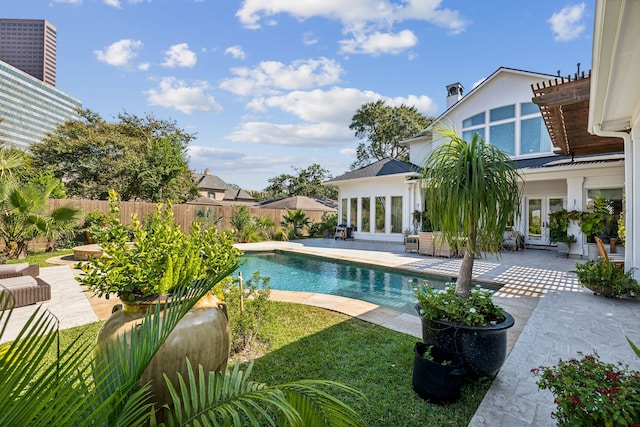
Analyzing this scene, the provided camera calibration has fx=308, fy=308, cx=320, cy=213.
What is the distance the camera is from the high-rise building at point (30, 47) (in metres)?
48.7

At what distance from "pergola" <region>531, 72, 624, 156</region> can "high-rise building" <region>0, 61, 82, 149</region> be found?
4337 cm

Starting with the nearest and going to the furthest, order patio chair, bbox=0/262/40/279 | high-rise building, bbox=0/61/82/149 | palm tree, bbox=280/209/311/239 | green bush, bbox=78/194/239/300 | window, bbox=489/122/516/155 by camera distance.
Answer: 1. green bush, bbox=78/194/239/300
2. patio chair, bbox=0/262/40/279
3. window, bbox=489/122/516/155
4. palm tree, bbox=280/209/311/239
5. high-rise building, bbox=0/61/82/149

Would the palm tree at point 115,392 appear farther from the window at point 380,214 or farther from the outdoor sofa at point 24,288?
the window at point 380,214

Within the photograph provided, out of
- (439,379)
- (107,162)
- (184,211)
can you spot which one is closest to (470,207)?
(439,379)

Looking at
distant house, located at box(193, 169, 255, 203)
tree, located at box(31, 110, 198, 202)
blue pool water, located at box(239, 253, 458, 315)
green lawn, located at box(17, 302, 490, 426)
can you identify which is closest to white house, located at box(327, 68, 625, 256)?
blue pool water, located at box(239, 253, 458, 315)

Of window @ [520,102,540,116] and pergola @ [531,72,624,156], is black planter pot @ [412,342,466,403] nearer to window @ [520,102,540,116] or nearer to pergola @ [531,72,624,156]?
pergola @ [531,72,624,156]

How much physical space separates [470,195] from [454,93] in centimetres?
1765

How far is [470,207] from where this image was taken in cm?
327

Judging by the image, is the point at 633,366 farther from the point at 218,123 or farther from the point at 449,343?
the point at 218,123

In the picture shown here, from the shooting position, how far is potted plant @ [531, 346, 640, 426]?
1696mm

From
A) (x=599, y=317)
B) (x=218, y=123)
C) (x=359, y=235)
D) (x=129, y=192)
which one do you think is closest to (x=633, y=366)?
(x=599, y=317)

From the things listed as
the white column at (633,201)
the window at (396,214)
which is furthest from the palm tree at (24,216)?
the white column at (633,201)

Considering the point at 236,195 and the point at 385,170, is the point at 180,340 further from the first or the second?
the point at 236,195

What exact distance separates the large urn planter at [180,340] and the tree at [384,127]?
91.2 ft
